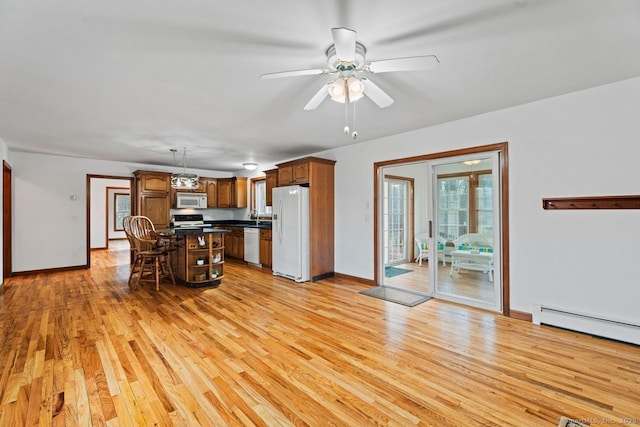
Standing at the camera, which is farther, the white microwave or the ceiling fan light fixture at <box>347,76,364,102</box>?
the white microwave

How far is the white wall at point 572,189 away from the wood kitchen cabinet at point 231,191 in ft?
18.2

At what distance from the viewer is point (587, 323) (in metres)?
2.81

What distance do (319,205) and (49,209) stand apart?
213 inches

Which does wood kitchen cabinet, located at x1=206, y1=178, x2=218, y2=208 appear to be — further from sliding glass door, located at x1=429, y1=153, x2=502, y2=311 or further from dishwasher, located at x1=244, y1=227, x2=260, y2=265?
sliding glass door, located at x1=429, y1=153, x2=502, y2=311

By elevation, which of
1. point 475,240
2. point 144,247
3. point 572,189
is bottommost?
point 144,247

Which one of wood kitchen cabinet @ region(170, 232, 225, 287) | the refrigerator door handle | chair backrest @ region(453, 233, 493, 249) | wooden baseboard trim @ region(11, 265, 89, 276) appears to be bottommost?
wooden baseboard trim @ region(11, 265, 89, 276)

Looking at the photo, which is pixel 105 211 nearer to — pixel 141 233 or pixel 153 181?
pixel 153 181

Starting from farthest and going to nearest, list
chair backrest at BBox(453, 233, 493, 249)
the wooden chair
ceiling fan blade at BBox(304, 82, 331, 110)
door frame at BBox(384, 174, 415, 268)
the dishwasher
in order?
door frame at BBox(384, 174, 415, 268)
the dishwasher
the wooden chair
chair backrest at BBox(453, 233, 493, 249)
ceiling fan blade at BBox(304, 82, 331, 110)

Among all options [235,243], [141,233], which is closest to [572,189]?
[141,233]

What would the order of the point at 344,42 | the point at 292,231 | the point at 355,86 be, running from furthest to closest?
the point at 292,231 < the point at 355,86 < the point at 344,42

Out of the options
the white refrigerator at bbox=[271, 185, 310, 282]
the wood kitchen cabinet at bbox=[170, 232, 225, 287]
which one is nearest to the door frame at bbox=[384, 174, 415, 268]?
the white refrigerator at bbox=[271, 185, 310, 282]

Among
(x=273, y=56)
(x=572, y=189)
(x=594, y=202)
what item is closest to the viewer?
(x=273, y=56)

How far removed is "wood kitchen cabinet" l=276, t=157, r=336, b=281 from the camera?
16.6 feet

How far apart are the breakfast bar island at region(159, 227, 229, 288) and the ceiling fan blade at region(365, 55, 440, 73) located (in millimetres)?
3669
